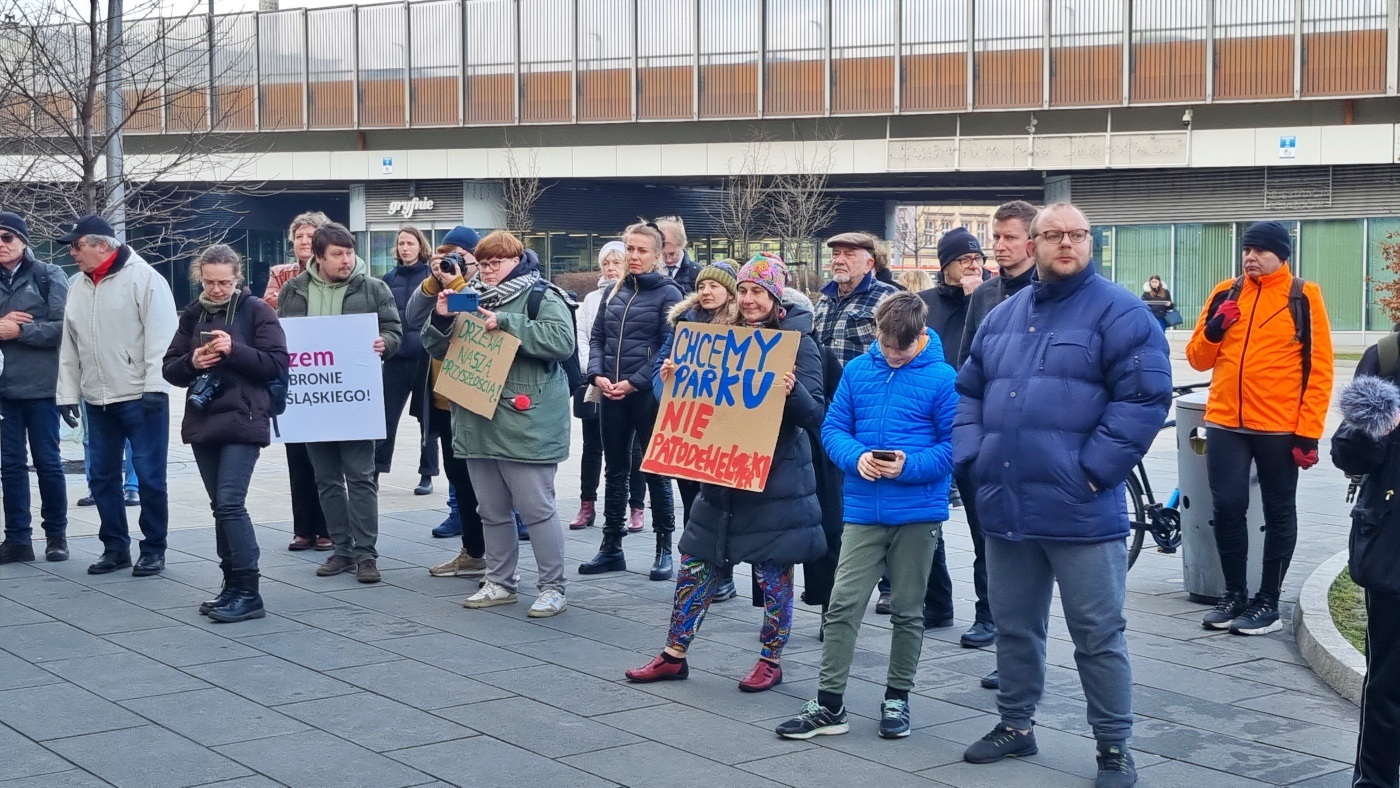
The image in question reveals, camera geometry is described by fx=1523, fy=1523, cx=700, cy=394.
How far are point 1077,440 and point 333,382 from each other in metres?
5.06

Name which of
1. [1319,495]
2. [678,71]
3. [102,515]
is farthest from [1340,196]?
[102,515]

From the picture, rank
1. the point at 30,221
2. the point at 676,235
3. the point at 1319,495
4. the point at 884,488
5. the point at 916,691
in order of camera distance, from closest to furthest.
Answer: the point at 884,488, the point at 916,691, the point at 676,235, the point at 1319,495, the point at 30,221

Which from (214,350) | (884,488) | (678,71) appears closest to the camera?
(884,488)

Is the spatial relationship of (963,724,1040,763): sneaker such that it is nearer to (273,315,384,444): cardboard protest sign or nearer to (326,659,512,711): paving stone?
(326,659,512,711): paving stone

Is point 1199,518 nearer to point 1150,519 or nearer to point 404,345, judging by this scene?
point 1150,519

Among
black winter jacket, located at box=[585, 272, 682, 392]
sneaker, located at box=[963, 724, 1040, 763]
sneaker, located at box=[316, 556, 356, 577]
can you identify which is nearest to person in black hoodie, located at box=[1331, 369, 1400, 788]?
sneaker, located at box=[963, 724, 1040, 763]

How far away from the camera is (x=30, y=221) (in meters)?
15.0

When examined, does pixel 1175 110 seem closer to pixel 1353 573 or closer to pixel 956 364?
pixel 956 364

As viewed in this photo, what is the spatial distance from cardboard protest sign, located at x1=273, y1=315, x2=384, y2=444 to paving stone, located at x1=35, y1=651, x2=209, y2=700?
2125mm

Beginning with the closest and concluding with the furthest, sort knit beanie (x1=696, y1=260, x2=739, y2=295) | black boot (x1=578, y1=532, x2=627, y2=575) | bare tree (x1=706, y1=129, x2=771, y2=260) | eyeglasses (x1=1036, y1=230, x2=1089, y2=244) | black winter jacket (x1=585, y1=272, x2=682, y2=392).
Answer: eyeglasses (x1=1036, y1=230, x2=1089, y2=244)
knit beanie (x1=696, y1=260, x2=739, y2=295)
black winter jacket (x1=585, y1=272, x2=682, y2=392)
black boot (x1=578, y1=532, x2=627, y2=575)
bare tree (x1=706, y1=129, x2=771, y2=260)

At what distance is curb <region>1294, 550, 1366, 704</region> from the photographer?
619 centimetres

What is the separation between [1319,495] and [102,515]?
9.07 meters

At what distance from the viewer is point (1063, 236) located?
16.7ft

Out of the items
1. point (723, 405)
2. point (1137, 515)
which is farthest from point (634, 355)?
point (1137, 515)
